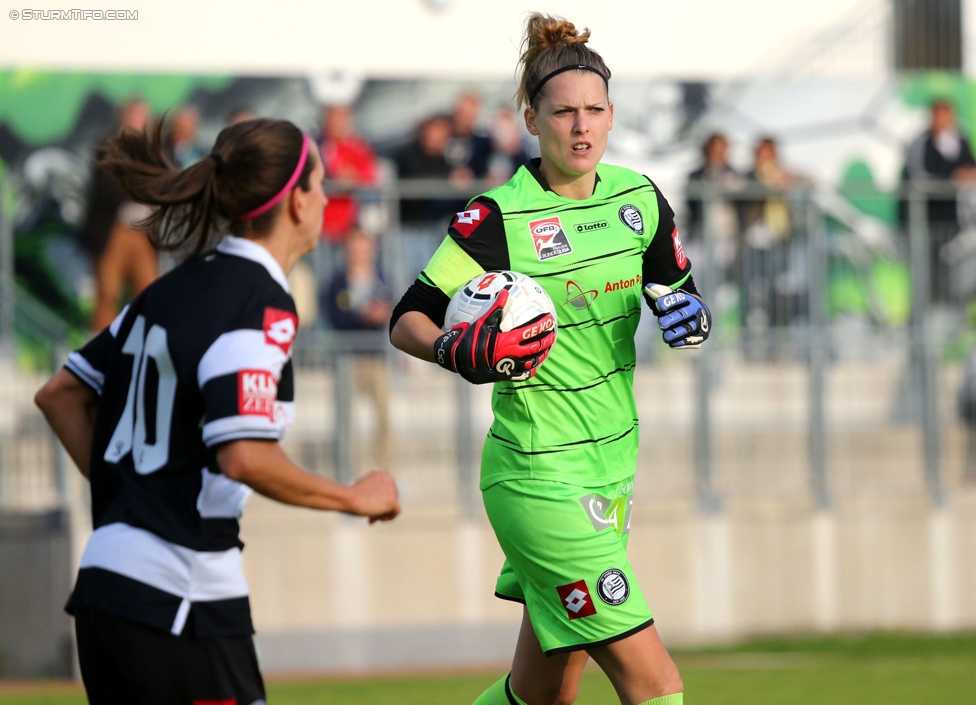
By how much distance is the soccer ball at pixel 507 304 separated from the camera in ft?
14.1

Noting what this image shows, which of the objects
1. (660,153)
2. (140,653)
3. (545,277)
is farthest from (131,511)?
(660,153)

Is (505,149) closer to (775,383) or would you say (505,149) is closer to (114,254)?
(775,383)

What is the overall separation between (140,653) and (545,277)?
1.85 meters

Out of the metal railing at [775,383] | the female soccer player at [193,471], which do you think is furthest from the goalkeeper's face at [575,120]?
the metal railing at [775,383]

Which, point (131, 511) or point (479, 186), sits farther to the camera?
point (479, 186)

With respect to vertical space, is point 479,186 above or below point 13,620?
above

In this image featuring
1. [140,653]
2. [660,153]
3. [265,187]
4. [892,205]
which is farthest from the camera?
[660,153]

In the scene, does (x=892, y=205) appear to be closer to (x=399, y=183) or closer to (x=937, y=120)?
(x=937, y=120)

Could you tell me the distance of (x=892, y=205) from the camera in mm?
13039

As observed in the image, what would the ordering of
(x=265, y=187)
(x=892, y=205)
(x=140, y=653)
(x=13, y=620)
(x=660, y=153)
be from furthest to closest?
1. (x=660, y=153)
2. (x=892, y=205)
3. (x=13, y=620)
4. (x=265, y=187)
5. (x=140, y=653)

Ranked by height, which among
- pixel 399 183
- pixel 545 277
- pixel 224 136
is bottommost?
pixel 545 277

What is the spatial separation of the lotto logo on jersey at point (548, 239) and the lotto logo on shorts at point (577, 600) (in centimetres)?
105

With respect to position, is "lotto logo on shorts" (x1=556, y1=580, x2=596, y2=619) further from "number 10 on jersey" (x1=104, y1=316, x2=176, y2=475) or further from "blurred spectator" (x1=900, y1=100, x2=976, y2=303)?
"blurred spectator" (x1=900, y1=100, x2=976, y2=303)

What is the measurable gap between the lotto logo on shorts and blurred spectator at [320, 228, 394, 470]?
6.62 m
